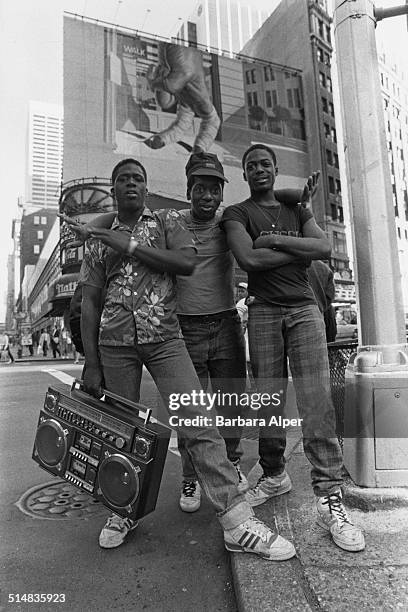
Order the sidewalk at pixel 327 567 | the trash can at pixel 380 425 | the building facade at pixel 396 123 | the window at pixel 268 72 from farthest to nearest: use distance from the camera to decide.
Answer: the window at pixel 268 72, the building facade at pixel 396 123, the trash can at pixel 380 425, the sidewalk at pixel 327 567

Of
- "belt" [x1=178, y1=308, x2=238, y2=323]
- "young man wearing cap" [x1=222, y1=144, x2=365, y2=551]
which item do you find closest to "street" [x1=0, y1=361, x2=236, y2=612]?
"young man wearing cap" [x1=222, y1=144, x2=365, y2=551]

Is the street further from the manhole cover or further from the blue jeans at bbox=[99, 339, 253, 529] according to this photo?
the blue jeans at bbox=[99, 339, 253, 529]

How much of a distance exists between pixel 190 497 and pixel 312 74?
7654 millimetres

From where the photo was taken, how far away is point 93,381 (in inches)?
72.1

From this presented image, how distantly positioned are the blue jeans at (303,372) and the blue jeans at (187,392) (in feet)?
1.17

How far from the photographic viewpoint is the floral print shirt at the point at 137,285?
1.78 meters

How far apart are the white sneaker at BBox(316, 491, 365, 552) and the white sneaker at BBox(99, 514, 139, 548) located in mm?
880

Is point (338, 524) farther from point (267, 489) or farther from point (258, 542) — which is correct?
point (267, 489)

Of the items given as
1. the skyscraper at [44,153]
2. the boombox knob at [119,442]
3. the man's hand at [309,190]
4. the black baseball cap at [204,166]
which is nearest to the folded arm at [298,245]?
the man's hand at [309,190]

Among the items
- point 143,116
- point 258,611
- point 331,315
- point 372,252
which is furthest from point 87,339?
point 143,116

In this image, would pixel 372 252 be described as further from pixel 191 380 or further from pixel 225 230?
pixel 191 380

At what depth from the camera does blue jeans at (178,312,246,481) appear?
210 centimetres

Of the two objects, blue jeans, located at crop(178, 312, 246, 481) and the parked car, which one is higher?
the parked car

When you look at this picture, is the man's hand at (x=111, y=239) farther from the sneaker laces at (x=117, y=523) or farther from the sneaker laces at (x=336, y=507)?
the sneaker laces at (x=336, y=507)
